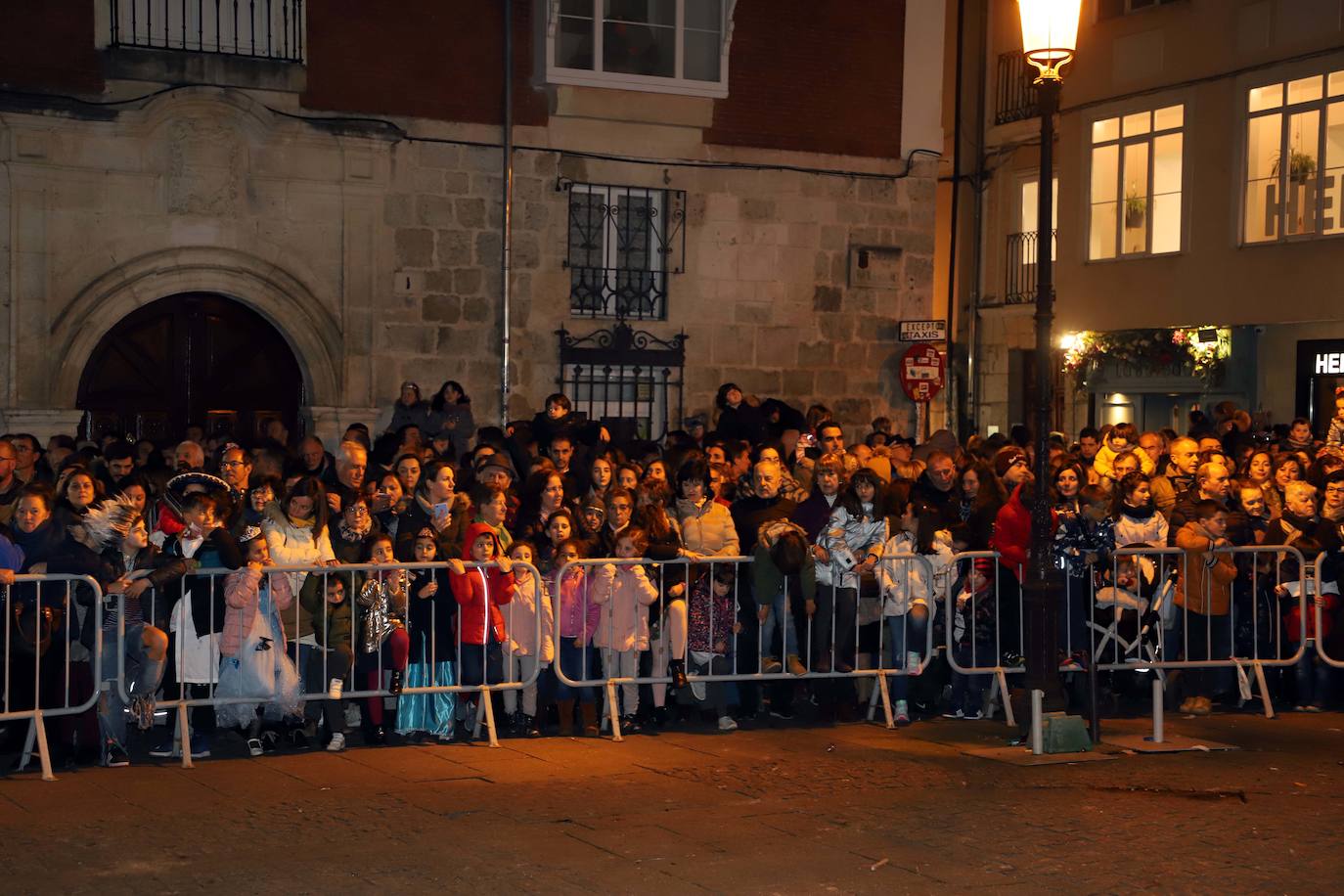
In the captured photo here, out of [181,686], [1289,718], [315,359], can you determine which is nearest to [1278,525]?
[1289,718]

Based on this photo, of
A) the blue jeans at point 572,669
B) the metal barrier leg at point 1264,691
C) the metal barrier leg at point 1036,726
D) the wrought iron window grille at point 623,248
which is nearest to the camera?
the metal barrier leg at point 1036,726

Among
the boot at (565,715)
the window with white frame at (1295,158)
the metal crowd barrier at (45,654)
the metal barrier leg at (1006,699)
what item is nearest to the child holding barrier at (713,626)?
the boot at (565,715)

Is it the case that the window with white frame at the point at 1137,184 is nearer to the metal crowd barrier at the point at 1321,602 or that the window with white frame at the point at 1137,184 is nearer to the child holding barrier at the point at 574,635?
the metal crowd barrier at the point at 1321,602

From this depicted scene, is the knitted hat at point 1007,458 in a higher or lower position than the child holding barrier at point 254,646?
higher

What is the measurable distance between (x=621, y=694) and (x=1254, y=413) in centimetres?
1477

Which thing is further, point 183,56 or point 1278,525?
point 183,56

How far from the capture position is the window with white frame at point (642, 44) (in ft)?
65.9

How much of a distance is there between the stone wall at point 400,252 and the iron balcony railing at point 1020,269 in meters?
7.26

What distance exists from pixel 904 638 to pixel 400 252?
362 inches

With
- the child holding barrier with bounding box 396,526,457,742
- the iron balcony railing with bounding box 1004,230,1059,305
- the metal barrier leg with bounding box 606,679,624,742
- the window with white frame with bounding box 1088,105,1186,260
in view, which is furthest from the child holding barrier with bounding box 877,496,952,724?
the iron balcony railing with bounding box 1004,230,1059,305

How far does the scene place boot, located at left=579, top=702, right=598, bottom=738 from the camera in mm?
11461

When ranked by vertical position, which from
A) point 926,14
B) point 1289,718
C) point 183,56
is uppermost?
point 926,14

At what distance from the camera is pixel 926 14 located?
2228cm

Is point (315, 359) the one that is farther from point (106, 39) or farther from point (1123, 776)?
point (1123, 776)
